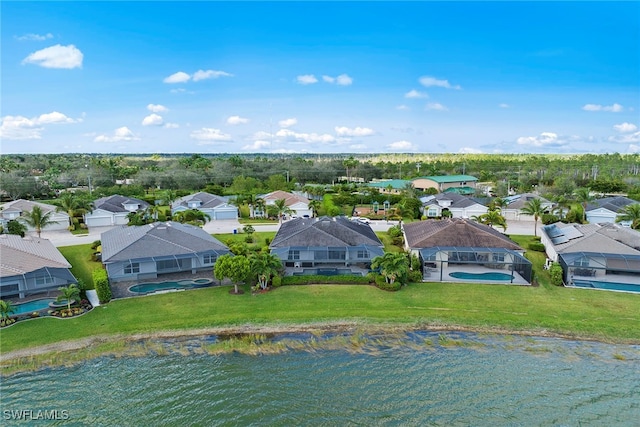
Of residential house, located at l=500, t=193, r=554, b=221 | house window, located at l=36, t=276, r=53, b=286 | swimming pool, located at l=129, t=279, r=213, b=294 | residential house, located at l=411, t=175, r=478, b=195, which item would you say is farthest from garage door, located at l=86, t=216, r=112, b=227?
residential house, located at l=411, t=175, r=478, b=195

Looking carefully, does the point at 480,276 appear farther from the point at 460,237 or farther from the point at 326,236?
the point at 326,236

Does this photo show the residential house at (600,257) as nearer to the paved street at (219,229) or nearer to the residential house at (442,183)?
the paved street at (219,229)

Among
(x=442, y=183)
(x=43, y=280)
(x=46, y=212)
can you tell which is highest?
(x=442, y=183)

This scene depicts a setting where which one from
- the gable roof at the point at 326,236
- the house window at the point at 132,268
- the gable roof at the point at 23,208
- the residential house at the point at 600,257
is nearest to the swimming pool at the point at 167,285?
the house window at the point at 132,268

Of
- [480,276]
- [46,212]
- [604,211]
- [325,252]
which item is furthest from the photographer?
[604,211]

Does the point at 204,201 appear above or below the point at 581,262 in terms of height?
above

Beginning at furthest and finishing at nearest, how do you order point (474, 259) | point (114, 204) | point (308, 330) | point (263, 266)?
point (114, 204)
point (474, 259)
point (263, 266)
point (308, 330)

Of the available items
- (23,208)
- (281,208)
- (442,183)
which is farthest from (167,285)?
(442,183)

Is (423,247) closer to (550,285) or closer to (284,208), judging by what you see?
(550,285)
